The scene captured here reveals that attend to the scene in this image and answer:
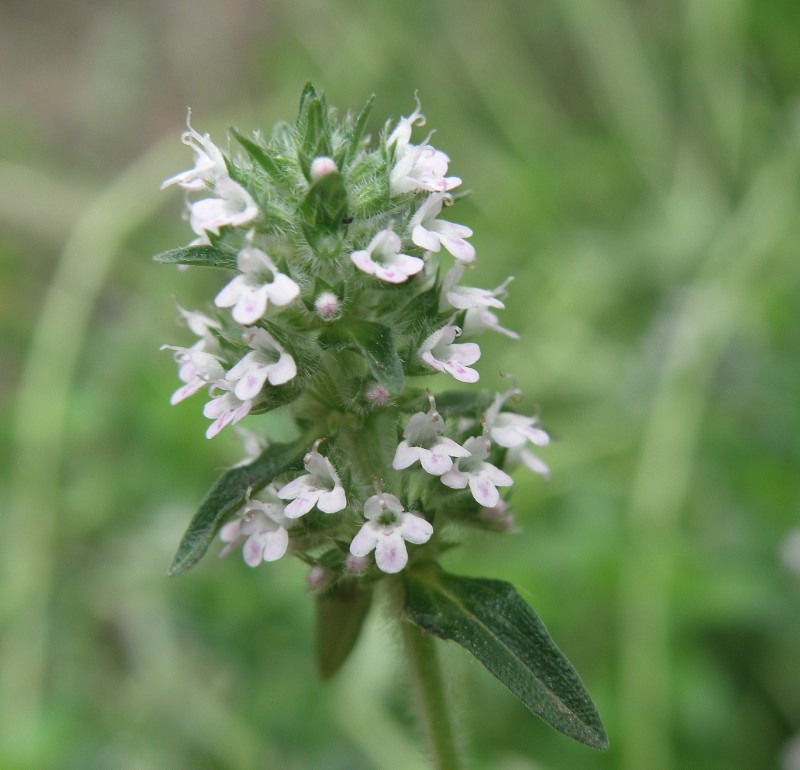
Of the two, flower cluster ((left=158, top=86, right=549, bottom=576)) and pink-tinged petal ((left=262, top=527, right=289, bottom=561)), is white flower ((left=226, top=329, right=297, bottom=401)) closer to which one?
flower cluster ((left=158, top=86, right=549, bottom=576))

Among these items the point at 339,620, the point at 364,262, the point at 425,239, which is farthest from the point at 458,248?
the point at 339,620

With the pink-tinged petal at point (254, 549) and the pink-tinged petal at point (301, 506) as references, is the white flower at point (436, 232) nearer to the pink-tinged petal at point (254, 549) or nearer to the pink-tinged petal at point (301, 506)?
A: the pink-tinged petal at point (301, 506)

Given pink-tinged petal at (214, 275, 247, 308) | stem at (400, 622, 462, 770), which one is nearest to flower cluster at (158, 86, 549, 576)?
pink-tinged petal at (214, 275, 247, 308)

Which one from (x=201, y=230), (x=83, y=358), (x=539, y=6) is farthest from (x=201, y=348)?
(x=539, y=6)

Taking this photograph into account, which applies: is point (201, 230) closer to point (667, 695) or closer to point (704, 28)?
point (667, 695)

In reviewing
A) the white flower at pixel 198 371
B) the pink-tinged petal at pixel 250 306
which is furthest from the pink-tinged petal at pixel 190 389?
the pink-tinged petal at pixel 250 306

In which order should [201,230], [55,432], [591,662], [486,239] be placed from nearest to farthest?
[201,230], [591,662], [55,432], [486,239]
